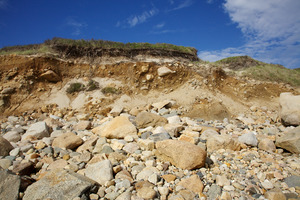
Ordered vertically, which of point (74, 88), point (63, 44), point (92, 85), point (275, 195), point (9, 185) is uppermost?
point (63, 44)

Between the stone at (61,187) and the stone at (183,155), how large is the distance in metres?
1.75

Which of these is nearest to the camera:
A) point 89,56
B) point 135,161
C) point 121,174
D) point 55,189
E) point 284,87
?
point 55,189

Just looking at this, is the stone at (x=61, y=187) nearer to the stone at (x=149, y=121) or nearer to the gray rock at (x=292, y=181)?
the stone at (x=149, y=121)

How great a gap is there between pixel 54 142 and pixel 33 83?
7081 millimetres

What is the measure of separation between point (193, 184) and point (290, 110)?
648cm

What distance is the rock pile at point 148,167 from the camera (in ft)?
9.27

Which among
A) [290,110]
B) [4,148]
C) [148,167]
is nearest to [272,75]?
[290,110]

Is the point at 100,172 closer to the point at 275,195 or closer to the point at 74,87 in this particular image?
the point at 275,195

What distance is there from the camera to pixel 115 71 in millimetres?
11305

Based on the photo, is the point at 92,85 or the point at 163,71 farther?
the point at 163,71

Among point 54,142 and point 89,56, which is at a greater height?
point 89,56

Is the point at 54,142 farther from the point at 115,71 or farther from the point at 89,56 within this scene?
the point at 89,56

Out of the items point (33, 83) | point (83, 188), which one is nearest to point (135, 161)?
point (83, 188)

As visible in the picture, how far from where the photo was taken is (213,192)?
295 centimetres
